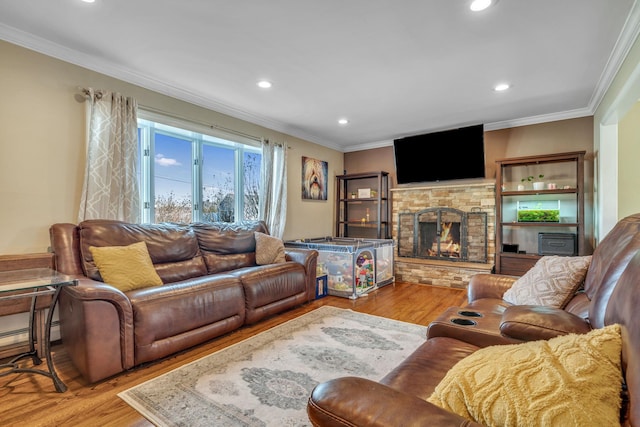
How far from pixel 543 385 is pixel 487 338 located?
0.89 m

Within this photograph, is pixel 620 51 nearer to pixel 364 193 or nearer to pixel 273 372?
pixel 273 372

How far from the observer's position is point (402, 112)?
Answer: 4273 millimetres

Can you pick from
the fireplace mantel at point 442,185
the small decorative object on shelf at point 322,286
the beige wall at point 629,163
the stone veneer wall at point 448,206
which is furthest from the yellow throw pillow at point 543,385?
the fireplace mantel at point 442,185

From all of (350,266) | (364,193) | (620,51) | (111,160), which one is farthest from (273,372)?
(364,193)

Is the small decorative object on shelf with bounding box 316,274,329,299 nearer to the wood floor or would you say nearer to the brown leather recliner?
the wood floor

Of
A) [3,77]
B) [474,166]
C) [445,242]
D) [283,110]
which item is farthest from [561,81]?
[3,77]

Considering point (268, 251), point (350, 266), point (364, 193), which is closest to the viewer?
point (268, 251)

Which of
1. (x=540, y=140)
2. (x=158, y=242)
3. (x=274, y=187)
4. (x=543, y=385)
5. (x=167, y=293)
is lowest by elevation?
(x=167, y=293)

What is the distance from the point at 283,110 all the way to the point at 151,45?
1.85 m

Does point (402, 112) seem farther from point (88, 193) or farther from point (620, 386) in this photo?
point (620, 386)

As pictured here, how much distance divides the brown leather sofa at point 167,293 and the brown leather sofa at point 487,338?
173cm

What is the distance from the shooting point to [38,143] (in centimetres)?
260

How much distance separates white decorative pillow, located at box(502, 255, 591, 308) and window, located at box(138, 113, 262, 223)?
3.40 meters

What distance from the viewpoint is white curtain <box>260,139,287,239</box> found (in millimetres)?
4523
